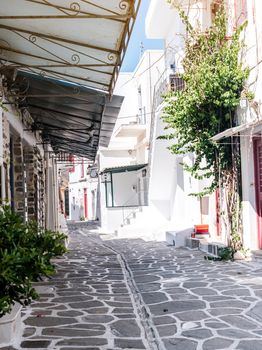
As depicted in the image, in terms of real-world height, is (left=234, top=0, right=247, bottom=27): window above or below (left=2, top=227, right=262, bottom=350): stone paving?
above

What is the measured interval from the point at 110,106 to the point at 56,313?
4310mm

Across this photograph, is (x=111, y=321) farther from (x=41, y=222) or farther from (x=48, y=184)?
(x=48, y=184)

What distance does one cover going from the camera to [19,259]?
357cm

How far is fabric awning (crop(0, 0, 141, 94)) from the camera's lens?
5363mm

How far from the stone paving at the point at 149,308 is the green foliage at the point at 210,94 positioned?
9.58 ft

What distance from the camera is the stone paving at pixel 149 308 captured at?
492cm

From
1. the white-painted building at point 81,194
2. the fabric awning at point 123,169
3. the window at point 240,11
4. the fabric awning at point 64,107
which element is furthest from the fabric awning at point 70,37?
the white-painted building at point 81,194

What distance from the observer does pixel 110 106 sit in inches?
349

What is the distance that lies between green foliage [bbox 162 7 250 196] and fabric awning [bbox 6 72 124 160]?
196 centimetres

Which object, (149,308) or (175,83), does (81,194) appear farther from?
(149,308)

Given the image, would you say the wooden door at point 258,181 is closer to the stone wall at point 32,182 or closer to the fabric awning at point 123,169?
the stone wall at point 32,182

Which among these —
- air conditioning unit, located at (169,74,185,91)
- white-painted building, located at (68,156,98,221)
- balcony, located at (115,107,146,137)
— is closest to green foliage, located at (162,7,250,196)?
air conditioning unit, located at (169,74,185,91)

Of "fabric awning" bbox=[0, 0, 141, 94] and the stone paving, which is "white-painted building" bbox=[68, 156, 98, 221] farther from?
"fabric awning" bbox=[0, 0, 141, 94]

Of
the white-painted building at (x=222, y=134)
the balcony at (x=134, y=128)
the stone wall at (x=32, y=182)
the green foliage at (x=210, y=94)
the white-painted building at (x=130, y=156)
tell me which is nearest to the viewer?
the white-painted building at (x=222, y=134)
